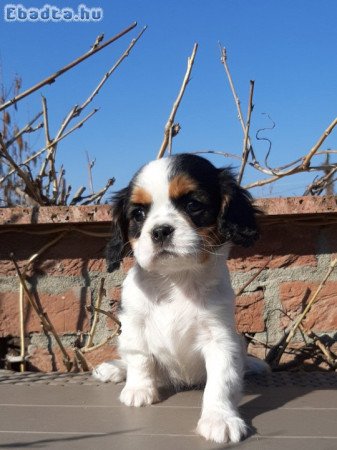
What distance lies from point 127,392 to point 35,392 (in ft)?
1.23

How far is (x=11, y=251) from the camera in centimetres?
296

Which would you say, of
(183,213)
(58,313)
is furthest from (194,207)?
(58,313)

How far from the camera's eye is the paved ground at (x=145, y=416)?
164cm

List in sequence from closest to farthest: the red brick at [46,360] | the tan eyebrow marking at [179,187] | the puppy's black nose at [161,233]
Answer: the puppy's black nose at [161,233]
the tan eyebrow marking at [179,187]
the red brick at [46,360]

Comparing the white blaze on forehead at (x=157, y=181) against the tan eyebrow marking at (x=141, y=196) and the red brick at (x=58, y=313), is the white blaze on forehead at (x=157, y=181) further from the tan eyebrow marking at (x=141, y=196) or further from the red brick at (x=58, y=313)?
the red brick at (x=58, y=313)

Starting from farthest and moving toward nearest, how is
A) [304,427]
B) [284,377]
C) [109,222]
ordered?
[109,222], [284,377], [304,427]

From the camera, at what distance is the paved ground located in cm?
164

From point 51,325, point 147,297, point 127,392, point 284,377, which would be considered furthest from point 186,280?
point 51,325

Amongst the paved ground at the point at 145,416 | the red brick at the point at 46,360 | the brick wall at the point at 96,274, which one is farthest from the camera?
the red brick at the point at 46,360

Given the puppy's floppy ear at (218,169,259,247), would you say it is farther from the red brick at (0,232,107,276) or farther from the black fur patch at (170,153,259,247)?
the red brick at (0,232,107,276)

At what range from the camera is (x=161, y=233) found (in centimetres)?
200

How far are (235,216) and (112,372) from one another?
88 cm

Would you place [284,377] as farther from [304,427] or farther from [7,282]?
[7,282]

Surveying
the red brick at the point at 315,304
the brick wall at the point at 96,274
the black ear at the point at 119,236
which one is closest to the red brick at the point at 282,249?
the brick wall at the point at 96,274
